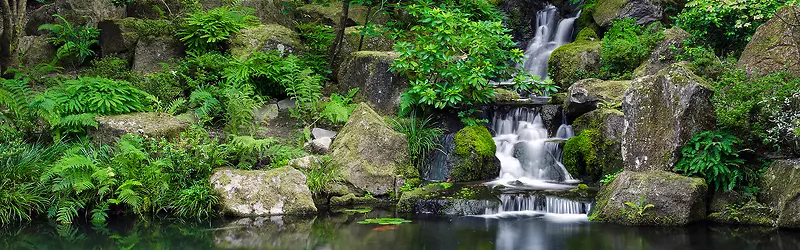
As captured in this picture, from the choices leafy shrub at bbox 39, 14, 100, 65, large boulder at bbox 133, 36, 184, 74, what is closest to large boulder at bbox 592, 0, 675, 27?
large boulder at bbox 133, 36, 184, 74

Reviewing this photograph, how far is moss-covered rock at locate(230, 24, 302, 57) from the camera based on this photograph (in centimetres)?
1392

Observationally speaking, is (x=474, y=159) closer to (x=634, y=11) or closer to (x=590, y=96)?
(x=590, y=96)

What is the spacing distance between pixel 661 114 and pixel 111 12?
42.9 feet

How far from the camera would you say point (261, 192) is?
9.47m

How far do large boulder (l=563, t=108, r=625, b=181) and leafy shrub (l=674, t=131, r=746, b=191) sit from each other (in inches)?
67.6

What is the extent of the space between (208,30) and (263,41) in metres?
1.16

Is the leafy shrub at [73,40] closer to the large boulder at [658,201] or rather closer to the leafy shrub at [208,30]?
the leafy shrub at [208,30]

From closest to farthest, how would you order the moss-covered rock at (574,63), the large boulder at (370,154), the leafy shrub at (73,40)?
the large boulder at (370,154)
the moss-covered rock at (574,63)
the leafy shrub at (73,40)

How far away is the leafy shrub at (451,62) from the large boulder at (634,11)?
4.61 m

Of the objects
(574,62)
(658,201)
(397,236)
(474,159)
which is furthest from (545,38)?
(397,236)

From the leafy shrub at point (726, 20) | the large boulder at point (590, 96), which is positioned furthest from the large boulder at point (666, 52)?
the large boulder at point (590, 96)

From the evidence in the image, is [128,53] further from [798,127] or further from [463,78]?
[798,127]

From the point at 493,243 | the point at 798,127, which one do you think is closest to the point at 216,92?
the point at 493,243

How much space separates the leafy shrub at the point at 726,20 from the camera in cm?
1178
